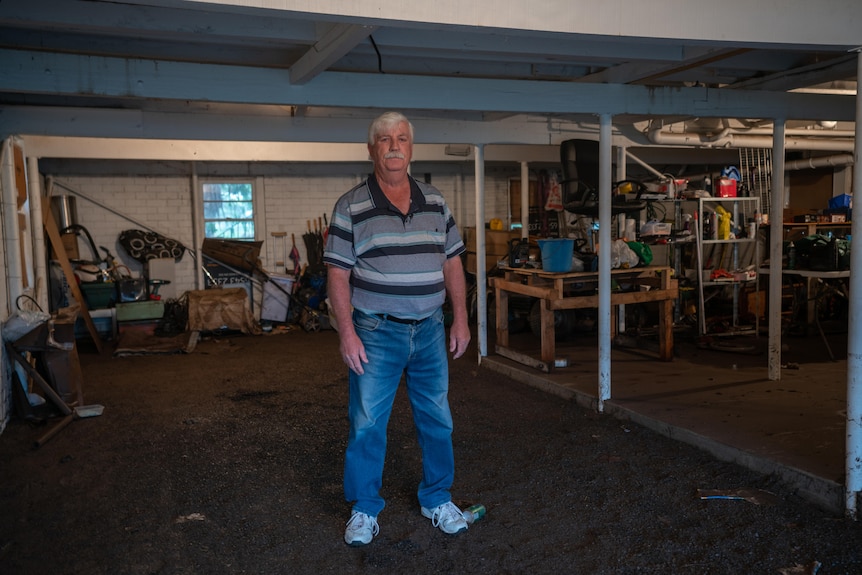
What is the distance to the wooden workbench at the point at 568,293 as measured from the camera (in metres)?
5.95

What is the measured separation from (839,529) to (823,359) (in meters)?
3.89

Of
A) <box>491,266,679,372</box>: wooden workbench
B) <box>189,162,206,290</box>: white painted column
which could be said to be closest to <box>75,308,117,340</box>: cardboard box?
<box>189,162,206,290</box>: white painted column

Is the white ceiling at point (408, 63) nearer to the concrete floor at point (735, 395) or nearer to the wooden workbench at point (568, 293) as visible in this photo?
the wooden workbench at point (568, 293)

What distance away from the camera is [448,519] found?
3.11 meters

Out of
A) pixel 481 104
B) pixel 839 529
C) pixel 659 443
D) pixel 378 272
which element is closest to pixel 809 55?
pixel 481 104

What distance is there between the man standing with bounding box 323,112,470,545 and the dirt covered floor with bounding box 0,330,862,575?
0.30m

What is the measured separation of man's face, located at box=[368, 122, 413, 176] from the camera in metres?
2.87

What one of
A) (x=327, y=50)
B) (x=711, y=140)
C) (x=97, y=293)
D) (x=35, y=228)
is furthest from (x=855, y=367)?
(x=97, y=293)

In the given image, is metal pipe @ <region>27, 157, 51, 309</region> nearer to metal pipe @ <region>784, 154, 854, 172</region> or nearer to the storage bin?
the storage bin

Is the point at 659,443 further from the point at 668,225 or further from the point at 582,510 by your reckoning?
the point at 668,225

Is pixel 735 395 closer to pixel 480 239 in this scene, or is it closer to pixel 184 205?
pixel 480 239

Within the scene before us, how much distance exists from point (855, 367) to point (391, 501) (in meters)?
2.18

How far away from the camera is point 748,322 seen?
8.38m

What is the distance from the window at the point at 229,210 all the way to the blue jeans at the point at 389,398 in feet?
26.2
